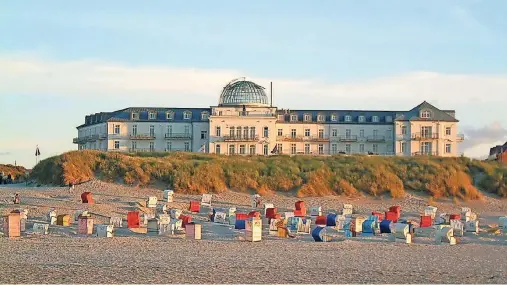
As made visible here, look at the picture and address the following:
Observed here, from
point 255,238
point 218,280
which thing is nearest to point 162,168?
point 255,238

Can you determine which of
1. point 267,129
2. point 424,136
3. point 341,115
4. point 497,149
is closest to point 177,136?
point 267,129

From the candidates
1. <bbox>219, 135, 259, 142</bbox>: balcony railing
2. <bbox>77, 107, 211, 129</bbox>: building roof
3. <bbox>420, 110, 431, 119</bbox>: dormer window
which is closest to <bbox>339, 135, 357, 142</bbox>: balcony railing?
<bbox>420, 110, 431, 119</bbox>: dormer window

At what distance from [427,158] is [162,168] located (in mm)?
16282

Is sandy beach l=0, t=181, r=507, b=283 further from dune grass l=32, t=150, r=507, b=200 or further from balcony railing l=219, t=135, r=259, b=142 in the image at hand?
balcony railing l=219, t=135, r=259, b=142

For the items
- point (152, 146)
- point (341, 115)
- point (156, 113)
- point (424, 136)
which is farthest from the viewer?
point (341, 115)

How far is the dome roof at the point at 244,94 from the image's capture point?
232ft

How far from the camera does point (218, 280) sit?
1477 cm

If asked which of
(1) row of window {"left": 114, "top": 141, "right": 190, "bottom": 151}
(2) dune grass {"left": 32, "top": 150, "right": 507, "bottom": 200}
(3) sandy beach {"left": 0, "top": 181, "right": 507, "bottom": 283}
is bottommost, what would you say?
(3) sandy beach {"left": 0, "top": 181, "right": 507, "bottom": 283}

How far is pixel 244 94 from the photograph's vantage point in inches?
2790

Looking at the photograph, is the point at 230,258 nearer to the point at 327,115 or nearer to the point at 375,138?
the point at 375,138

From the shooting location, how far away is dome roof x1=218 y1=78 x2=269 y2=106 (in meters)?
70.8

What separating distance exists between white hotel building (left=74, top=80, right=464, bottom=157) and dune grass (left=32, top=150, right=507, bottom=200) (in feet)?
84.4

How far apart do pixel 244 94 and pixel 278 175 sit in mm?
30994

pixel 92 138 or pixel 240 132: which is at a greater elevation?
pixel 240 132
